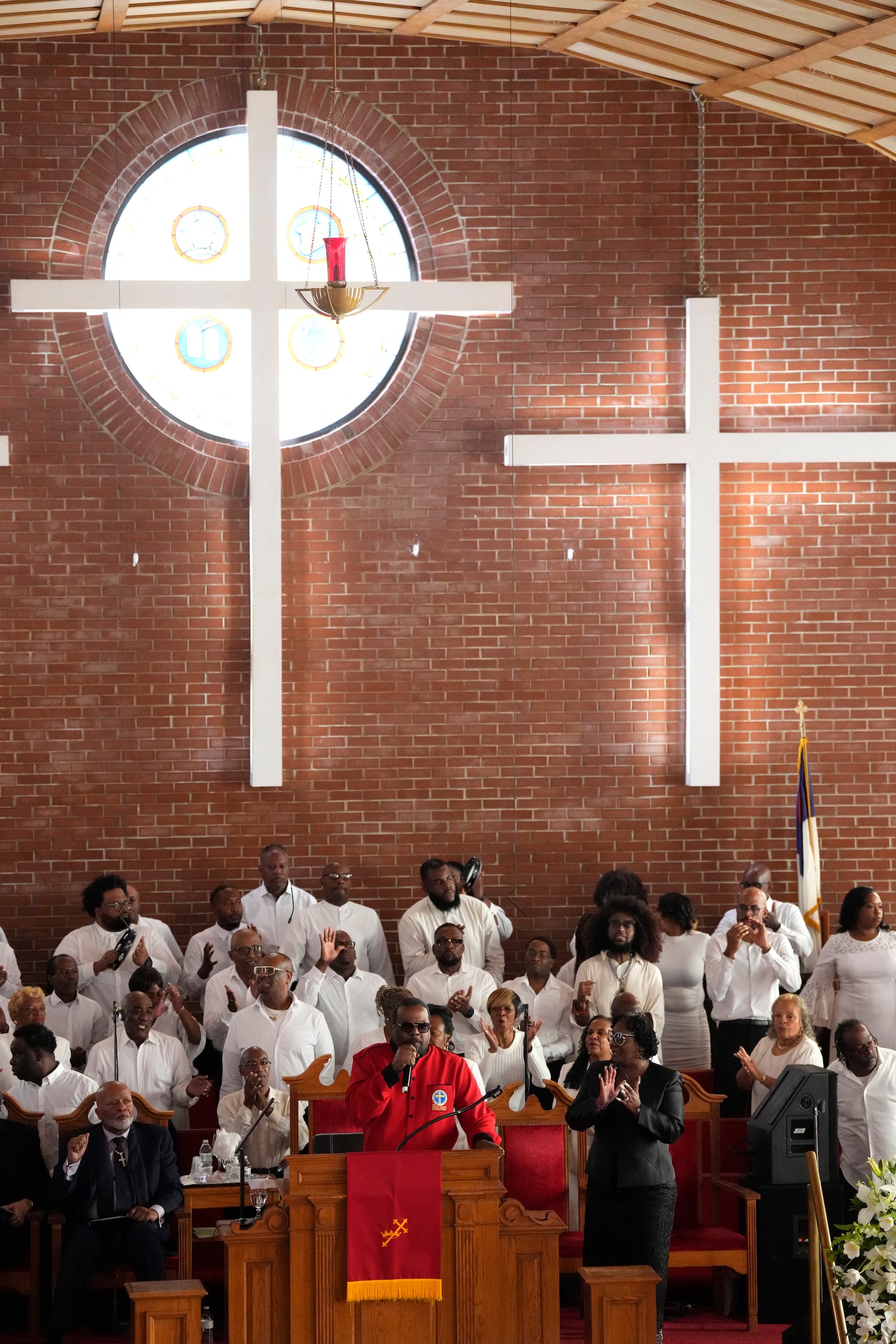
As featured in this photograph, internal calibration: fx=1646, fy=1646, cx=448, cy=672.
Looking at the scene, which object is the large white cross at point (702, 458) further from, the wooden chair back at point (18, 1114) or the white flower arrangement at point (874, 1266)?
the white flower arrangement at point (874, 1266)

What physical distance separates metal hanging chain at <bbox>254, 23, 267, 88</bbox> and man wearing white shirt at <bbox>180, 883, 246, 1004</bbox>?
4780mm

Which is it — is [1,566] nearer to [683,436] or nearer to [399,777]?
[399,777]

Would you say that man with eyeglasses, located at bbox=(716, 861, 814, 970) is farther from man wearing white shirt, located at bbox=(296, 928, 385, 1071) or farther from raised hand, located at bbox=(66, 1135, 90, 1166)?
raised hand, located at bbox=(66, 1135, 90, 1166)

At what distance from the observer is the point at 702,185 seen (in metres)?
10.1

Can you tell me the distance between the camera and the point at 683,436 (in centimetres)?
1001

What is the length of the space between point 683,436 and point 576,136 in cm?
196

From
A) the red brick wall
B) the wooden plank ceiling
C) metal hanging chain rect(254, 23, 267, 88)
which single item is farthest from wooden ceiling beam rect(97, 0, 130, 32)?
metal hanging chain rect(254, 23, 267, 88)

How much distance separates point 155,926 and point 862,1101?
4.08m

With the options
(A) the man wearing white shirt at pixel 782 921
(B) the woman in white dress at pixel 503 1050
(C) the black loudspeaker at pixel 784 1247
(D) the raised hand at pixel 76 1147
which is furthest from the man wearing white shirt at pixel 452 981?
(D) the raised hand at pixel 76 1147

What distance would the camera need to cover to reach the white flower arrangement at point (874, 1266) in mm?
4727

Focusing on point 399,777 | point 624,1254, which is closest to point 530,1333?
point 624,1254

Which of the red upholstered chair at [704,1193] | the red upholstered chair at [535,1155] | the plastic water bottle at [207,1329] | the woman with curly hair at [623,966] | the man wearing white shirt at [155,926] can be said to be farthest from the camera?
the man wearing white shirt at [155,926]

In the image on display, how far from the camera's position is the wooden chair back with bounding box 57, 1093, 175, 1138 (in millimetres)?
7117

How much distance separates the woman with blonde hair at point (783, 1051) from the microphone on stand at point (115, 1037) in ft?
9.30
